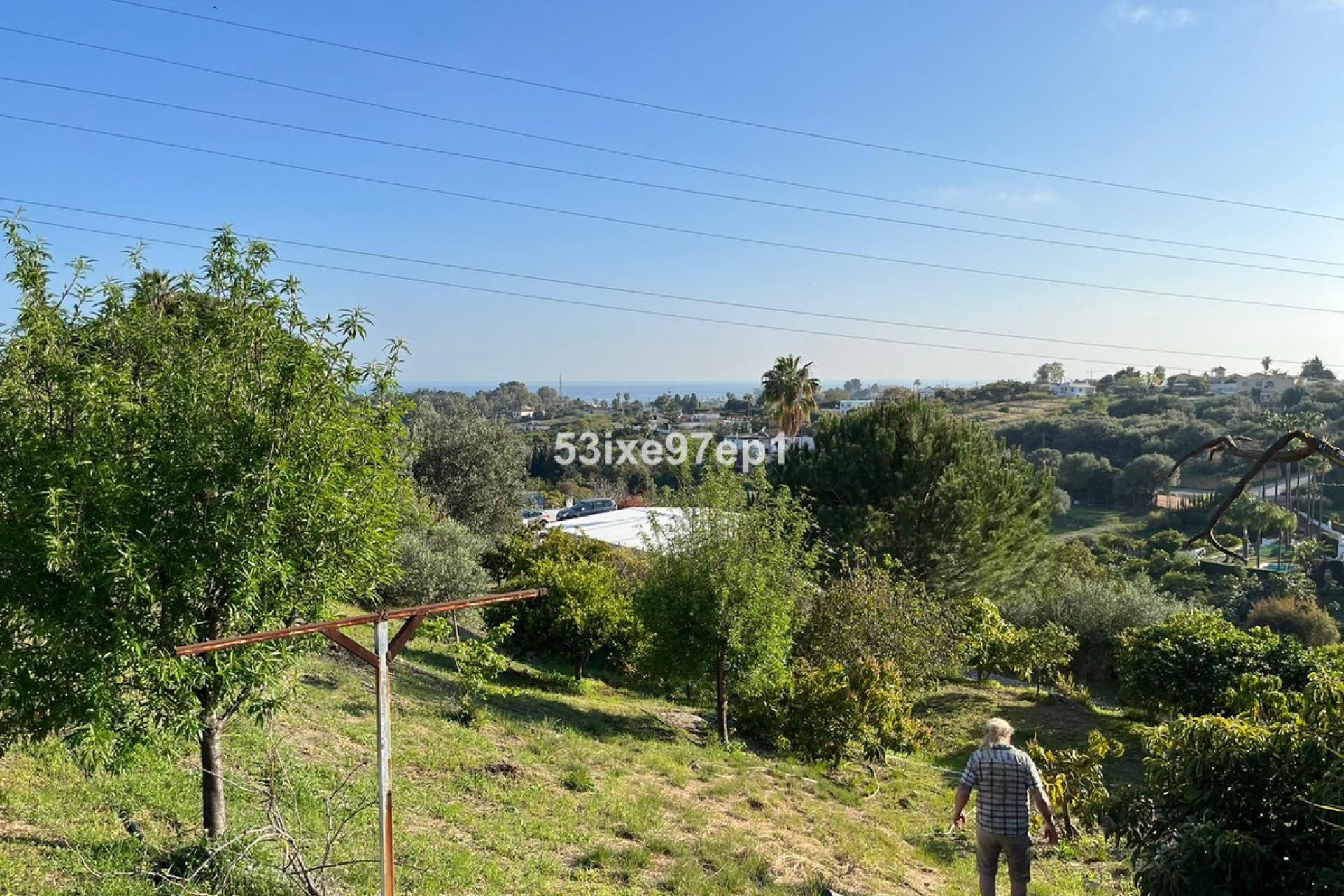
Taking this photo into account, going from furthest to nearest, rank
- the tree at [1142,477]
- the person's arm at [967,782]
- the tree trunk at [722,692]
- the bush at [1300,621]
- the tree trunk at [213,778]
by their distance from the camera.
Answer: the tree at [1142,477]
the bush at [1300,621]
the tree trunk at [722,692]
the person's arm at [967,782]
the tree trunk at [213,778]

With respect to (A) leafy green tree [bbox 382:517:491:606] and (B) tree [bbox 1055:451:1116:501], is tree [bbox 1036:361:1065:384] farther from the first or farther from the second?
(A) leafy green tree [bbox 382:517:491:606]

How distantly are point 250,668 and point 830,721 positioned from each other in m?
9.85

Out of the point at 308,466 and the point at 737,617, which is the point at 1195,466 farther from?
the point at 308,466

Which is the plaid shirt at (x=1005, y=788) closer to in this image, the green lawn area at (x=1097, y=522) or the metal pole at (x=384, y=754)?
the metal pole at (x=384, y=754)

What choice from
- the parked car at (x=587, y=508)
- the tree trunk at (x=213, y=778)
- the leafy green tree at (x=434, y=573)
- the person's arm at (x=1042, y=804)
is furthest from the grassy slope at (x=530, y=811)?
the parked car at (x=587, y=508)

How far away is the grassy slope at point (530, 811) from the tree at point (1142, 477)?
61066mm

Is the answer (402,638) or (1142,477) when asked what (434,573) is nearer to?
(402,638)

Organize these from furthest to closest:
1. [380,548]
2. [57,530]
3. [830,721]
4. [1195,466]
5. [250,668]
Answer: [1195,466] < [830,721] < [380,548] < [250,668] < [57,530]

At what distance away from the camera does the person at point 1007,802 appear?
5895mm

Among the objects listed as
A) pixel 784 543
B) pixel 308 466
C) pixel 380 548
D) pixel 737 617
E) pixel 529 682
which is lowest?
pixel 529 682

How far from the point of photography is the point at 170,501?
4508 millimetres

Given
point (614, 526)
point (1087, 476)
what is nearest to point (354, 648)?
point (614, 526)

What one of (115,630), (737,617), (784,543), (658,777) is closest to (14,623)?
(115,630)

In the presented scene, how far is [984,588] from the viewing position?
2386 cm
